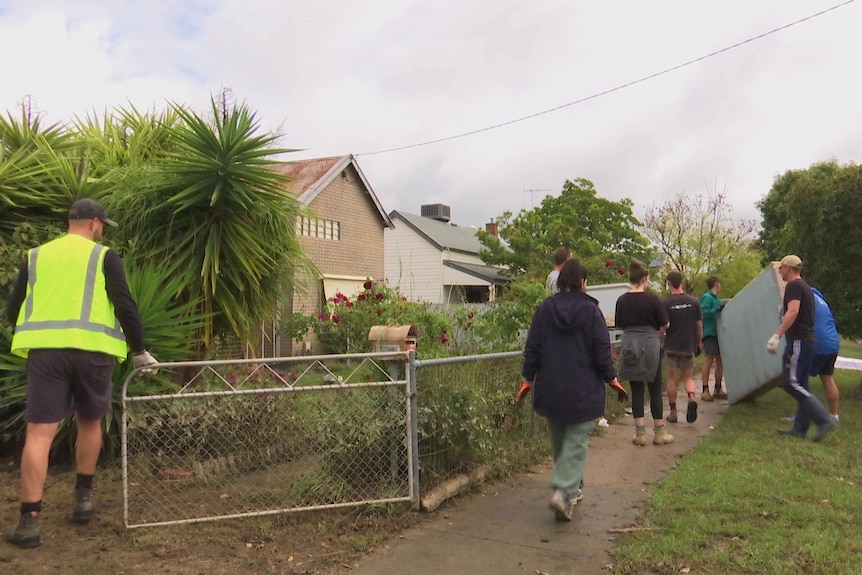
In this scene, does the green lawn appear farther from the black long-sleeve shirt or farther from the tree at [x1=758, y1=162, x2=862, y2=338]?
the tree at [x1=758, y1=162, x2=862, y2=338]

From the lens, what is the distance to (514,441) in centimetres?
557

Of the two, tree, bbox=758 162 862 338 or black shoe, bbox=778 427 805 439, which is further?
tree, bbox=758 162 862 338

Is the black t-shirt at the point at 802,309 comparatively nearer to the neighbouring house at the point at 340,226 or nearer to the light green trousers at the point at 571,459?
the light green trousers at the point at 571,459

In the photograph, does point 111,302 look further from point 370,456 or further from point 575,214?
point 575,214

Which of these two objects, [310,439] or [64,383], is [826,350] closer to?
[310,439]

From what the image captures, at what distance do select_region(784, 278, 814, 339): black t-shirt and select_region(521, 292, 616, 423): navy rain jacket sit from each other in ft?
10.1

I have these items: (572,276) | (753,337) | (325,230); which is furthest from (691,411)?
(325,230)

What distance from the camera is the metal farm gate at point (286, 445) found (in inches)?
159

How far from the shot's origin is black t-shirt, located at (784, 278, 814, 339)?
627 cm

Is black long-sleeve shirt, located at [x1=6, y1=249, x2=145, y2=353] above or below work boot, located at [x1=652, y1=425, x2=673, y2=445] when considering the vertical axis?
above

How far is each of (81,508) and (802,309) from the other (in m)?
6.15

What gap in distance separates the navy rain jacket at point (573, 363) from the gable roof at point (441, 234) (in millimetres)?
24242

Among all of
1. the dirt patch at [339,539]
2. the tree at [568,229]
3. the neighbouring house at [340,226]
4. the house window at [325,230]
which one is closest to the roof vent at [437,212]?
the tree at [568,229]

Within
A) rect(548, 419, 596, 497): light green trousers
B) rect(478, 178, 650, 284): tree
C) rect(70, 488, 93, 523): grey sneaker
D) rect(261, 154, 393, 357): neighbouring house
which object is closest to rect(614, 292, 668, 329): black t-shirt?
rect(548, 419, 596, 497): light green trousers
